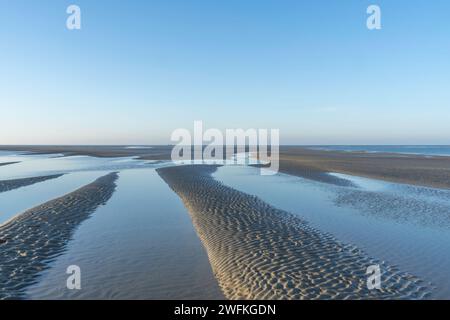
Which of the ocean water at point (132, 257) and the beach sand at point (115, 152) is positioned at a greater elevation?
the beach sand at point (115, 152)

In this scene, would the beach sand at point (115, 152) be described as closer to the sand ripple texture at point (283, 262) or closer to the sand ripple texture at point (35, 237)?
the sand ripple texture at point (35, 237)

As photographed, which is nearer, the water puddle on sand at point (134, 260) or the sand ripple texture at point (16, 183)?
the water puddle on sand at point (134, 260)

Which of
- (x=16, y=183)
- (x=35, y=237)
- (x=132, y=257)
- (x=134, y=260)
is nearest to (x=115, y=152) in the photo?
(x=16, y=183)

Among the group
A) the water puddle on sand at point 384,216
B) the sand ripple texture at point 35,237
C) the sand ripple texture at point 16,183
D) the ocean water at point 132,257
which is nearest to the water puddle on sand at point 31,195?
the ocean water at point 132,257

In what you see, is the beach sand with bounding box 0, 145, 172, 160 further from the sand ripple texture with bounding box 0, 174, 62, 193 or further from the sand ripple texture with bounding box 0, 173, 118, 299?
the sand ripple texture with bounding box 0, 173, 118, 299

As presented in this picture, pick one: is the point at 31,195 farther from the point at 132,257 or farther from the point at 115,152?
the point at 115,152

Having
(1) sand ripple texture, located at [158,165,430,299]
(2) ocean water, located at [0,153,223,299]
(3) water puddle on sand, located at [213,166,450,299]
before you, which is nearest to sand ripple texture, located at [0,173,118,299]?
(2) ocean water, located at [0,153,223,299]
